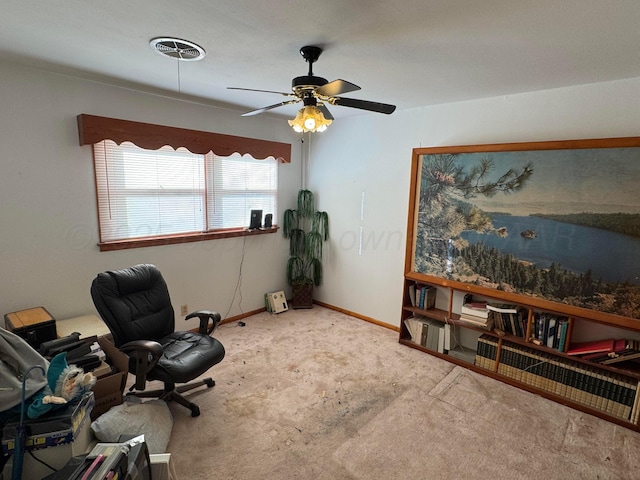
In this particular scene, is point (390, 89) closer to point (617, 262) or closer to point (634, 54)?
point (634, 54)

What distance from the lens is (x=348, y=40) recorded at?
180 cm

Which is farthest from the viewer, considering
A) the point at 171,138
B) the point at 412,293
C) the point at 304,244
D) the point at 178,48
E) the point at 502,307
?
the point at 304,244

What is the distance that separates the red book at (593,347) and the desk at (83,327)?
3409 mm

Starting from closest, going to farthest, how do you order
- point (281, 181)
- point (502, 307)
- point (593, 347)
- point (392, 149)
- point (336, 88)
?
point (336, 88) → point (593, 347) → point (502, 307) → point (392, 149) → point (281, 181)

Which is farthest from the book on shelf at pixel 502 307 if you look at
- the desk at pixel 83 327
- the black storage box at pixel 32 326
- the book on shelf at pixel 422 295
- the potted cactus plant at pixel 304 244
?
the black storage box at pixel 32 326

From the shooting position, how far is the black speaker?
3.89 m

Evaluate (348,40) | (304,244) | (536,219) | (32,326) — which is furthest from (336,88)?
(304,244)

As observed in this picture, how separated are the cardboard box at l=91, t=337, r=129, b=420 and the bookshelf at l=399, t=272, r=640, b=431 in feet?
8.14

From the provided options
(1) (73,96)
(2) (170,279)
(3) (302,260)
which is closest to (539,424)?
(3) (302,260)

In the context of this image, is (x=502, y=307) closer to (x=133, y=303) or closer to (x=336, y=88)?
(x=336, y=88)

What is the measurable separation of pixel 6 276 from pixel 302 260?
2.89 meters

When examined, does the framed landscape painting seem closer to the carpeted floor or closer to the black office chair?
the carpeted floor

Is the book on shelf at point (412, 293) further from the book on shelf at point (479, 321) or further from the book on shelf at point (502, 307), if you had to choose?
the book on shelf at point (502, 307)

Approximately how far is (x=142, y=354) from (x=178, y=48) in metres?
1.81
